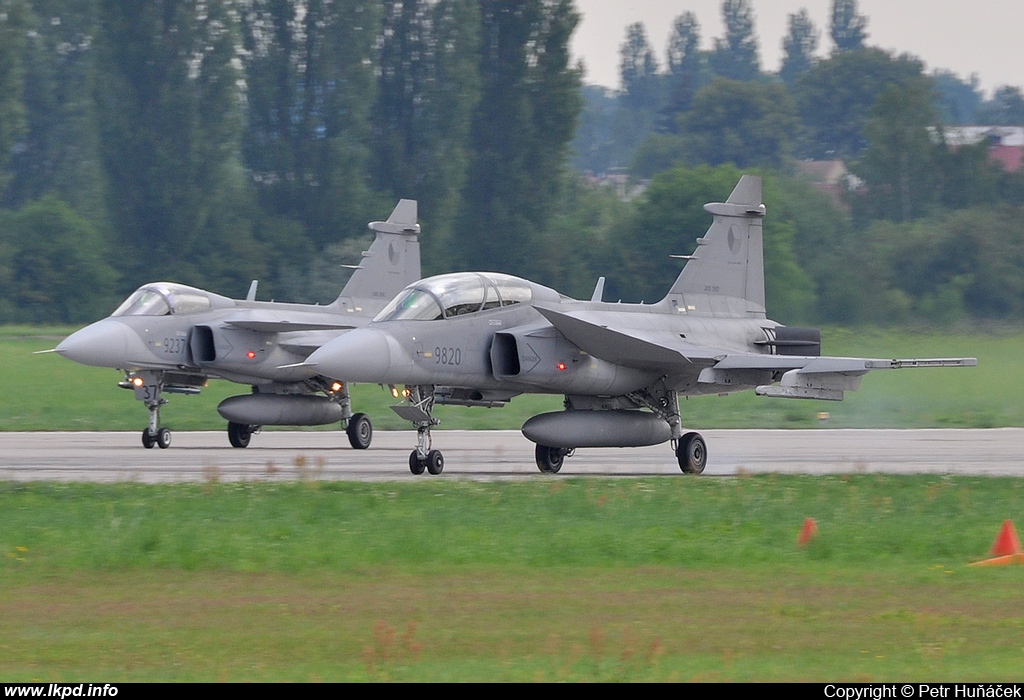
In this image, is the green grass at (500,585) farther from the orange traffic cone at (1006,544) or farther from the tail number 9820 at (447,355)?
the tail number 9820 at (447,355)

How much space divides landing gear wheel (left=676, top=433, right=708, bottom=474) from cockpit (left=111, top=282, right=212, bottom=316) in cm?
914

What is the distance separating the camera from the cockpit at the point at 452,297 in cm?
1661

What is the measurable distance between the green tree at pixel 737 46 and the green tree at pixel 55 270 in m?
102

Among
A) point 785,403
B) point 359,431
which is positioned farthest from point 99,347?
point 785,403

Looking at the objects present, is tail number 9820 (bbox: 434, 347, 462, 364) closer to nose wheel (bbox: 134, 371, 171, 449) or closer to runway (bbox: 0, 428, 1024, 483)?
runway (bbox: 0, 428, 1024, 483)

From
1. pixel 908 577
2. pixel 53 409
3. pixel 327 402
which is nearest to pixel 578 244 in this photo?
pixel 53 409

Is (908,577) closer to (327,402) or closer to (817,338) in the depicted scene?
(817,338)

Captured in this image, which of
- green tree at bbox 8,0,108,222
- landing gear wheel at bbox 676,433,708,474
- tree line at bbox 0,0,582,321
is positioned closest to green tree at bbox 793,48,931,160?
tree line at bbox 0,0,582,321

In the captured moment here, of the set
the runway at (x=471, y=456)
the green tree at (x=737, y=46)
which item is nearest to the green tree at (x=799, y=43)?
the green tree at (x=737, y=46)

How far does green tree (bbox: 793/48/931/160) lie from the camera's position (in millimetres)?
93625

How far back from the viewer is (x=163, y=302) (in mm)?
22375

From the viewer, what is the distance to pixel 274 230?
5253cm

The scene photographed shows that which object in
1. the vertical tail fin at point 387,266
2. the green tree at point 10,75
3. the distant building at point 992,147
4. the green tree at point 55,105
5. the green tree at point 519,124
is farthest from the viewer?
the green tree at point 55,105
